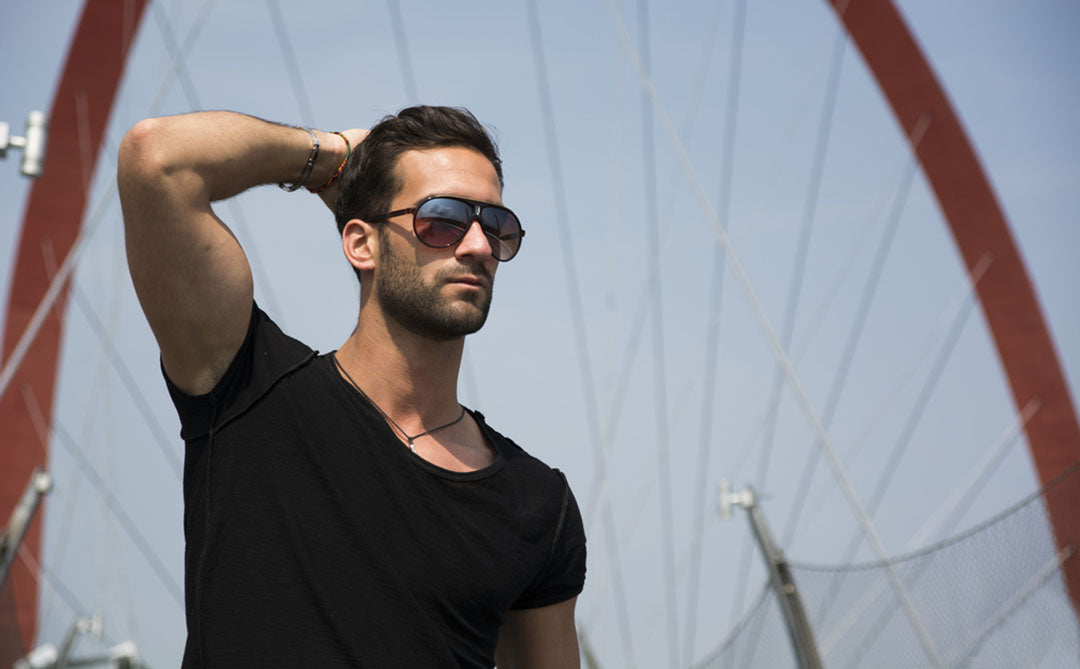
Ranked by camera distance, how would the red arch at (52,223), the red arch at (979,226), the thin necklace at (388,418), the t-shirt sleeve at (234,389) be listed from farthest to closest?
the red arch at (52,223), the red arch at (979,226), the thin necklace at (388,418), the t-shirt sleeve at (234,389)

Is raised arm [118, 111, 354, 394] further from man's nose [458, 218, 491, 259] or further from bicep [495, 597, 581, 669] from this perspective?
bicep [495, 597, 581, 669]

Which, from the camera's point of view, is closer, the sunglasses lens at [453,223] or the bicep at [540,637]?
the sunglasses lens at [453,223]

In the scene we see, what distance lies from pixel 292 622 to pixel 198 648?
0.17 metres

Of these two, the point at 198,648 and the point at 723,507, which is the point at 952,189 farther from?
the point at 198,648

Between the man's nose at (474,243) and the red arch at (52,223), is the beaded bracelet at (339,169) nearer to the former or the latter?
the man's nose at (474,243)

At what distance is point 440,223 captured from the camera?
228 cm

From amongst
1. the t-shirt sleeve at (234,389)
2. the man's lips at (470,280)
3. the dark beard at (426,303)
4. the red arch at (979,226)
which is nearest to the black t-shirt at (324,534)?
the t-shirt sleeve at (234,389)

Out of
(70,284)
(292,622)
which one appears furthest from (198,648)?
(70,284)

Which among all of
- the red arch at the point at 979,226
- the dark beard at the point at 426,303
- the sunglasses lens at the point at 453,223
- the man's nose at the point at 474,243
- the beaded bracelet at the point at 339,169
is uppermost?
the red arch at the point at 979,226

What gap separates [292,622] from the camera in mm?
1956

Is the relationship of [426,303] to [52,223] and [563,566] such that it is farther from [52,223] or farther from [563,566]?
[52,223]

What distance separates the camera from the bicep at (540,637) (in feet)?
7.86

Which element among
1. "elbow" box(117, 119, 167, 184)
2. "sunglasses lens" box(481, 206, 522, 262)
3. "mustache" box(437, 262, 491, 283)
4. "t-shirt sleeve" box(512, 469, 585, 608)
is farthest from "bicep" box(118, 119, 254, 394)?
"t-shirt sleeve" box(512, 469, 585, 608)

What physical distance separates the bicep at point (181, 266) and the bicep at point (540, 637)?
2.52 feet
